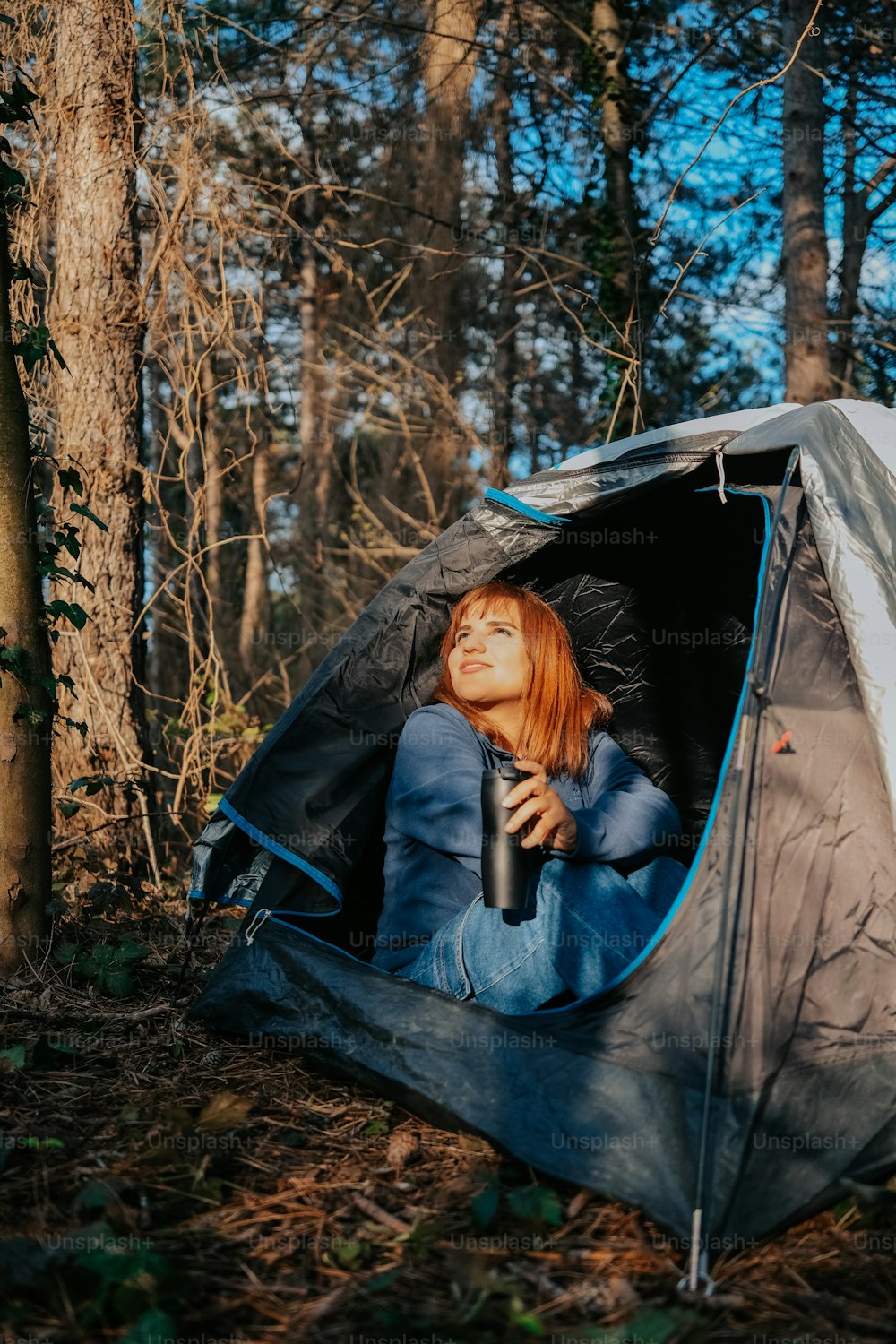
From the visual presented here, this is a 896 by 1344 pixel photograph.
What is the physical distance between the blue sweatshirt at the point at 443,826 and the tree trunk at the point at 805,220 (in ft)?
11.8

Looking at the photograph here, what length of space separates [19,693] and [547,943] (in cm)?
157

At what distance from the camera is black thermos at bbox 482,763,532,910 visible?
7.08 ft

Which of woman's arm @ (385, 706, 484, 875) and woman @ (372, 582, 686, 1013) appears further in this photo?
woman's arm @ (385, 706, 484, 875)

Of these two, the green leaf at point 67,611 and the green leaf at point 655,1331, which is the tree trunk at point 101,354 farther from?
the green leaf at point 655,1331

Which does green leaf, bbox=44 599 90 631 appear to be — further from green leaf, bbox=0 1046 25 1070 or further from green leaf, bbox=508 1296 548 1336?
green leaf, bbox=508 1296 548 1336

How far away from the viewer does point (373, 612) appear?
9.64 ft

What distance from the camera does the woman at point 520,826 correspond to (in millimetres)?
2336

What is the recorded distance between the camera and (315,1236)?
1837mm

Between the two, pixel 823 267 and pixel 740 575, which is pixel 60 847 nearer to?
pixel 740 575

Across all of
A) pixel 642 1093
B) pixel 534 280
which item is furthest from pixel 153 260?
pixel 534 280

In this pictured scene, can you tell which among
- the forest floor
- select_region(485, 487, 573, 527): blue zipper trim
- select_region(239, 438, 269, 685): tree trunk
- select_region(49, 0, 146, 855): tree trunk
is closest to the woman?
select_region(485, 487, 573, 527): blue zipper trim

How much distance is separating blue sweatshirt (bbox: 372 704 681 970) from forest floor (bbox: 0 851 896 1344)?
0.42 metres

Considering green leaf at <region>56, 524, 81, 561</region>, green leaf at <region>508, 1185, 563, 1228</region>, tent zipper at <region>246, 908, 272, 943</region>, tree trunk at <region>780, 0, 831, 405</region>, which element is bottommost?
green leaf at <region>508, 1185, 563, 1228</region>

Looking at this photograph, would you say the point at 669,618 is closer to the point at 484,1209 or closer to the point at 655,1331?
the point at 484,1209
